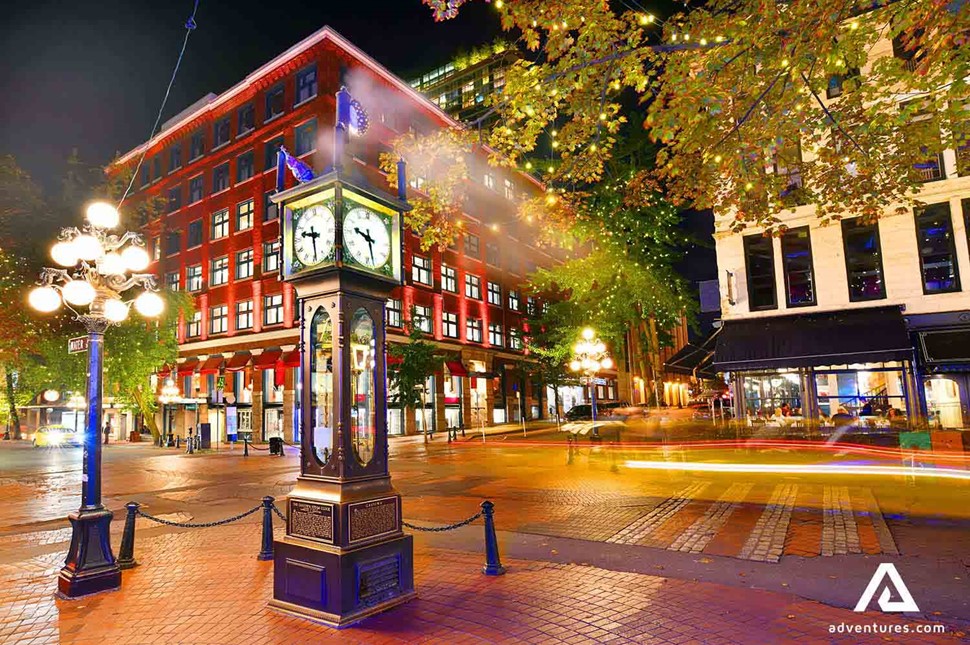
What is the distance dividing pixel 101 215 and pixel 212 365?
32.1m

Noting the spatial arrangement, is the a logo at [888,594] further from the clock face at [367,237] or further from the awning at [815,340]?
the awning at [815,340]

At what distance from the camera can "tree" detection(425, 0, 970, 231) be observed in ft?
20.5

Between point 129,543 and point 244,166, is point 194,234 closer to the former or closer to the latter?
point 244,166

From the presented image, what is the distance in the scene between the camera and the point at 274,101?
36.6 meters

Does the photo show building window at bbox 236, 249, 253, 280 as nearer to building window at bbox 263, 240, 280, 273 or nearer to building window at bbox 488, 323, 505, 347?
building window at bbox 263, 240, 280, 273

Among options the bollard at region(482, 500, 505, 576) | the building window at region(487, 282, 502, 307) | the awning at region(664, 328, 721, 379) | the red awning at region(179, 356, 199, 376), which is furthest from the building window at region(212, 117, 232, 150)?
the bollard at region(482, 500, 505, 576)

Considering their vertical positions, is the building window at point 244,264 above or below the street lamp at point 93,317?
above

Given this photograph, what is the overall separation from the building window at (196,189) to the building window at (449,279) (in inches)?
716

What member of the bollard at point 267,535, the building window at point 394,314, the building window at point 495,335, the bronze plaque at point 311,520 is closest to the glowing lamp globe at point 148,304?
the bollard at point 267,535

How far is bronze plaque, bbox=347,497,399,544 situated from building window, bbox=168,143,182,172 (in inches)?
1774

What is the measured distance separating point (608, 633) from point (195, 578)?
5059mm

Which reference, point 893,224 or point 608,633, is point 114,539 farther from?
point 893,224

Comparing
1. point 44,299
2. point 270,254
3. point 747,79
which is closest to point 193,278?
point 270,254

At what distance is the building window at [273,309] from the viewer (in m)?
34.3
